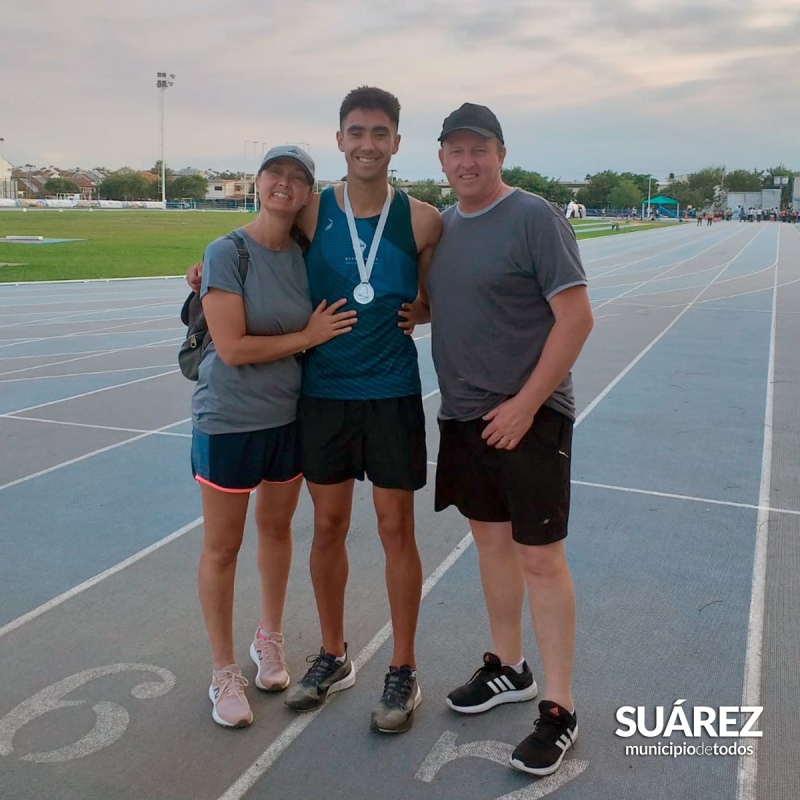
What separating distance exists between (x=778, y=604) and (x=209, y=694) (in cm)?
252

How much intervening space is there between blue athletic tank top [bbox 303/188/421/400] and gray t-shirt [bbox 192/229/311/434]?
0.07 metres

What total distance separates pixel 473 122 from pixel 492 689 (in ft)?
6.55

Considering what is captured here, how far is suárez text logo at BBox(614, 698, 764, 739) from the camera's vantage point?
294 cm

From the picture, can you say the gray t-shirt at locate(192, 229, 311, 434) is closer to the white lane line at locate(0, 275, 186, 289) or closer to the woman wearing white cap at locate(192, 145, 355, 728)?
the woman wearing white cap at locate(192, 145, 355, 728)

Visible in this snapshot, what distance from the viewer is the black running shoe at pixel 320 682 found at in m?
3.09

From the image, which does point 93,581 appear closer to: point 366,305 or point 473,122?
point 366,305

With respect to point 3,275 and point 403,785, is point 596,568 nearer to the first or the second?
point 403,785

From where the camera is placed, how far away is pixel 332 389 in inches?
118

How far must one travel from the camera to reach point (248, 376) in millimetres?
2971

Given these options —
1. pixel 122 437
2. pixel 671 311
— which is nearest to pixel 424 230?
pixel 122 437

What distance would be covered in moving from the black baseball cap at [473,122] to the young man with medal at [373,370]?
0.71 ft

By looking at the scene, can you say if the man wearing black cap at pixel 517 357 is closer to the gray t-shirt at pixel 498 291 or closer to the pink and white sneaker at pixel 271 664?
the gray t-shirt at pixel 498 291

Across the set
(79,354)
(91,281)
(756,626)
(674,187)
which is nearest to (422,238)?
(756,626)

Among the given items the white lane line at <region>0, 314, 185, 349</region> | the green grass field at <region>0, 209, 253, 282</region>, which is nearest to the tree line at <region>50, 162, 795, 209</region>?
the green grass field at <region>0, 209, 253, 282</region>
